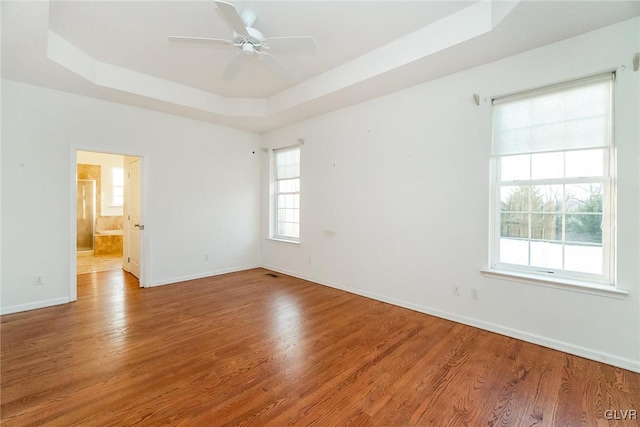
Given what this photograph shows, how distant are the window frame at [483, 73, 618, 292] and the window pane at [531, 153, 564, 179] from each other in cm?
2

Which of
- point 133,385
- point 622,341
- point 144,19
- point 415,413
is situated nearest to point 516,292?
point 622,341

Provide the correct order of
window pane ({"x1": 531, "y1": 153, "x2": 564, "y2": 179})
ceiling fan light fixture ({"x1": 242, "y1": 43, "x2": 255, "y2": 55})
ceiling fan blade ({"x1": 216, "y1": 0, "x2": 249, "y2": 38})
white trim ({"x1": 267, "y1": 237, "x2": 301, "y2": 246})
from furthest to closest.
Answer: white trim ({"x1": 267, "y1": 237, "x2": 301, "y2": 246})
window pane ({"x1": 531, "y1": 153, "x2": 564, "y2": 179})
ceiling fan light fixture ({"x1": 242, "y1": 43, "x2": 255, "y2": 55})
ceiling fan blade ({"x1": 216, "y1": 0, "x2": 249, "y2": 38})

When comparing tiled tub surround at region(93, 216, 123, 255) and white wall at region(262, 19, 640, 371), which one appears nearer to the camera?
white wall at region(262, 19, 640, 371)

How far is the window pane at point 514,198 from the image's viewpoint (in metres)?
2.85

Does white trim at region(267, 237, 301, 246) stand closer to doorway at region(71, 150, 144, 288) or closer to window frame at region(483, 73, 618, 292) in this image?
window frame at region(483, 73, 618, 292)

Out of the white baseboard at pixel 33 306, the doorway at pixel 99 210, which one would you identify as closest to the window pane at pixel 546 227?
the white baseboard at pixel 33 306

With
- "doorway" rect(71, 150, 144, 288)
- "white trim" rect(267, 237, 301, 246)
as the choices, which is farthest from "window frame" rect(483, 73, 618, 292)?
"doorway" rect(71, 150, 144, 288)

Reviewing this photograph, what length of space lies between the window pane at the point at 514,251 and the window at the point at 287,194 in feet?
10.8

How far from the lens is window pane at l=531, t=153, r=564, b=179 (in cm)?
264

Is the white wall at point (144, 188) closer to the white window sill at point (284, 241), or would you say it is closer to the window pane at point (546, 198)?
the white window sill at point (284, 241)

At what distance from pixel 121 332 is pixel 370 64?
402 cm

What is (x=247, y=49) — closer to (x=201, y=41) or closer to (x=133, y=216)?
(x=201, y=41)

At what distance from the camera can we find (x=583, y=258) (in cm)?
254

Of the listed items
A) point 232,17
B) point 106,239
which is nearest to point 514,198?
point 232,17
